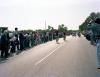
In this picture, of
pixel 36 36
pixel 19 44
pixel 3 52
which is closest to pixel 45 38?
pixel 36 36

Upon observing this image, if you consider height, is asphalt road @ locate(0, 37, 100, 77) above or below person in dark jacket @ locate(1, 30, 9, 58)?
below

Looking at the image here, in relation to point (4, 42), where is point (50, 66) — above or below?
below

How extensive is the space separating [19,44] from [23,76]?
1638 cm

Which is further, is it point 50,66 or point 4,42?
point 4,42

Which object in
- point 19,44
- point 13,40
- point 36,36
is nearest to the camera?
point 13,40

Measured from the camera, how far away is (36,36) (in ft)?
119

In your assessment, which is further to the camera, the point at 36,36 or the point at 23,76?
the point at 36,36

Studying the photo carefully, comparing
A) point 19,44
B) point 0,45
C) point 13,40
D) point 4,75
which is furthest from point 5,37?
point 4,75

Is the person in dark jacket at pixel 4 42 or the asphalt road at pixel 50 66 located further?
the person in dark jacket at pixel 4 42

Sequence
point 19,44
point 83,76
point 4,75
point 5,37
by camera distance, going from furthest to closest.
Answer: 1. point 19,44
2. point 5,37
3. point 4,75
4. point 83,76

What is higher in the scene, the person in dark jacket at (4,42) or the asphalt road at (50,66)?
the person in dark jacket at (4,42)

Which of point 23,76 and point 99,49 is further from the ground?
point 99,49

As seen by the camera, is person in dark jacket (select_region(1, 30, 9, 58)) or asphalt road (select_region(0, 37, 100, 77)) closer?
asphalt road (select_region(0, 37, 100, 77))

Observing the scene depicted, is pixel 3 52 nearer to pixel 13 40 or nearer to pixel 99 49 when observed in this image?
pixel 13 40
